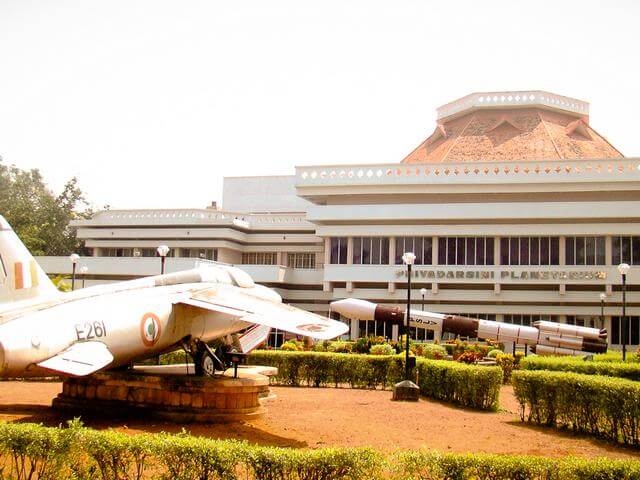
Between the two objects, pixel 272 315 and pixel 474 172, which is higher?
pixel 474 172

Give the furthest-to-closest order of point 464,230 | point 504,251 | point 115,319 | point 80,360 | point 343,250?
point 343,250 → point 464,230 → point 504,251 → point 115,319 → point 80,360

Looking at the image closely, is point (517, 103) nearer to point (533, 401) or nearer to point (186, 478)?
point (533, 401)

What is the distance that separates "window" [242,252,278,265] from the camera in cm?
6003

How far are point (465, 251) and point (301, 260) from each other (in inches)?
657

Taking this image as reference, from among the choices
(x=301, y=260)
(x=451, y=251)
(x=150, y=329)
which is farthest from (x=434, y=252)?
(x=150, y=329)

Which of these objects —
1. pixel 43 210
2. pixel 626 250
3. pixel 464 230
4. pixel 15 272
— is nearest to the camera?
pixel 15 272

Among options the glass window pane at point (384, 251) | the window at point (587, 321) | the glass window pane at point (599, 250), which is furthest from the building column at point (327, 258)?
the glass window pane at point (599, 250)

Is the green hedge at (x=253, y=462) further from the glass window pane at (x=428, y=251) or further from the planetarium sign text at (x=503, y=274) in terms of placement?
the glass window pane at (x=428, y=251)

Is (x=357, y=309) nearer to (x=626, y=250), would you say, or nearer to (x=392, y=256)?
(x=392, y=256)

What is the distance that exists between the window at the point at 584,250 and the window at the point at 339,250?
16.1 metres

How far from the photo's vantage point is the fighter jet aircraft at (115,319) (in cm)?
1167

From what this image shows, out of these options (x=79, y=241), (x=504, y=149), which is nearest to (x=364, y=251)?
(x=504, y=149)

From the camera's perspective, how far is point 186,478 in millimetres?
8172

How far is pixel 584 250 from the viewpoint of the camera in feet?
151
